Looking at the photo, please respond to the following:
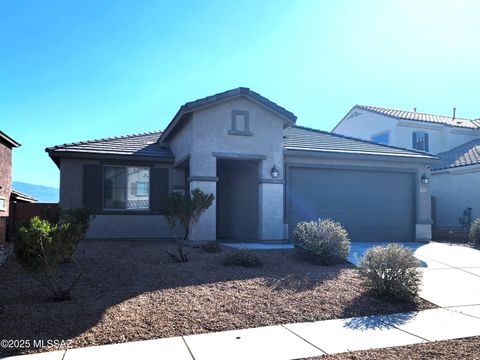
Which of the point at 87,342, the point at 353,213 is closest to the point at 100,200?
the point at 353,213

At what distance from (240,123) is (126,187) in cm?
493

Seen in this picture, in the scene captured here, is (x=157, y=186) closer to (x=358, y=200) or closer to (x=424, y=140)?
(x=358, y=200)

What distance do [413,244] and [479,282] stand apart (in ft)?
17.5

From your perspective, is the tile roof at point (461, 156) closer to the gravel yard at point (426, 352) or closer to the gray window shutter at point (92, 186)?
the gray window shutter at point (92, 186)

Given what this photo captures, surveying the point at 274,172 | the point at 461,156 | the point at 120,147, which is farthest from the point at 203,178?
the point at 461,156

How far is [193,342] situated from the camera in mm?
4867

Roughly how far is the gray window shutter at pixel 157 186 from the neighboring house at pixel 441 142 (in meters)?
13.6

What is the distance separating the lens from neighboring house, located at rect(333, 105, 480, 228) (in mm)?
19891

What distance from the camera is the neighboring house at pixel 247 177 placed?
484 inches

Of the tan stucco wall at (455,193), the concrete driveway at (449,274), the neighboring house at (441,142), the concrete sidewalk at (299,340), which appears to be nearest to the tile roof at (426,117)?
the neighboring house at (441,142)

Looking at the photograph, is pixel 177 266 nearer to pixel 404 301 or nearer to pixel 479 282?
pixel 404 301

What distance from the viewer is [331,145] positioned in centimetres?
1484

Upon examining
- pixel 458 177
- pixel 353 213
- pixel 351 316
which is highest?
pixel 458 177

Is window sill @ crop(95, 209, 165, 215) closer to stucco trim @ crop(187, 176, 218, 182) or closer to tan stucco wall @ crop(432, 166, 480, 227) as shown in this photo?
stucco trim @ crop(187, 176, 218, 182)
